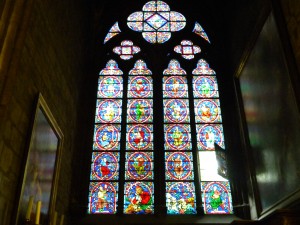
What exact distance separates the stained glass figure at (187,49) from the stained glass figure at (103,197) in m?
3.38

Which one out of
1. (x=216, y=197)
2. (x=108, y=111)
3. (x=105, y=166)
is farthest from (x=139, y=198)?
(x=108, y=111)

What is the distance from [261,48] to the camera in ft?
17.0

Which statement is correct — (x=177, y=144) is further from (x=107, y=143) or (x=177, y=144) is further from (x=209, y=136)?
(x=107, y=143)

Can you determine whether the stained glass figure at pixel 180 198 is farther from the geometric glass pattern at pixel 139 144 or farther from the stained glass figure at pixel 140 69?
the stained glass figure at pixel 140 69

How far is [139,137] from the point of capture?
23.3 ft

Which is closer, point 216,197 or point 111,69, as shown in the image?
point 216,197

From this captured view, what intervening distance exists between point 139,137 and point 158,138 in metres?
0.39

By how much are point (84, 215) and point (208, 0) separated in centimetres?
568

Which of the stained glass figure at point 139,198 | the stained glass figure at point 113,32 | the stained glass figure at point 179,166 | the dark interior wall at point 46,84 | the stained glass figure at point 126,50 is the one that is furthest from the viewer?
the stained glass figure at point 113,32

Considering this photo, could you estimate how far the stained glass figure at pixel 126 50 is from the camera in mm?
8104

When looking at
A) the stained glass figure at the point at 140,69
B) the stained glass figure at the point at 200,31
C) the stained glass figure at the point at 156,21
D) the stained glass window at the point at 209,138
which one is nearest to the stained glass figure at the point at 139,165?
the stained glass window at the point at 209,138

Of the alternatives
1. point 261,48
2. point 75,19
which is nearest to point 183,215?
point 261,48

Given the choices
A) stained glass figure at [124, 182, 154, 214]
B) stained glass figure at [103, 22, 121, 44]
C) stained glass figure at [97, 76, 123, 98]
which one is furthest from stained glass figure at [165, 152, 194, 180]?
stained glass figure at [103, 22, 121, 44]

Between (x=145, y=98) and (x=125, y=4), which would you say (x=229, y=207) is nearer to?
(x=145, y=98)
